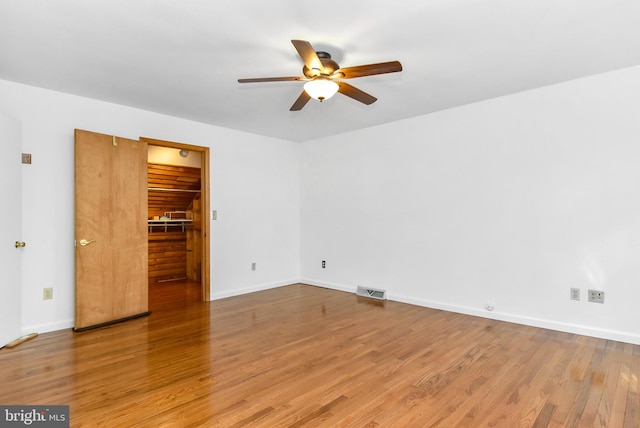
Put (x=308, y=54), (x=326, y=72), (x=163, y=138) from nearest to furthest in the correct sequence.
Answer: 1. (x=308, y=54)
2. (x=326, y=72)
3. (x=163, y=138)

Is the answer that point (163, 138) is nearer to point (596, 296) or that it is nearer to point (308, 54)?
point (308, 54)

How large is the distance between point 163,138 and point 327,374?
3.45 m

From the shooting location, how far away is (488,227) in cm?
381

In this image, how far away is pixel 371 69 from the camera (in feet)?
7.70

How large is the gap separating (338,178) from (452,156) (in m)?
1.81

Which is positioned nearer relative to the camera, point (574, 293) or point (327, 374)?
point (327, 374)

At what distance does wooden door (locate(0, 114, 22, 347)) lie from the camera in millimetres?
2955

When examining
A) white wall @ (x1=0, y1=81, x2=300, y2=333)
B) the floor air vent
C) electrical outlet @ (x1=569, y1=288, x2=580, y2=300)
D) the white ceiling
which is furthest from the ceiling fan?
the floor air vent

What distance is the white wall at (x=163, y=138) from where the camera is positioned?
3330mm

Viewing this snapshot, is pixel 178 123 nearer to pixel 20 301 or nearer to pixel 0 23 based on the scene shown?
pixel 0 23

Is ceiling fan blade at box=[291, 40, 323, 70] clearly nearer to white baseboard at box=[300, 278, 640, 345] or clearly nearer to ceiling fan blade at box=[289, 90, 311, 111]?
ceiling fan blade at box=[289, 90, 311, 111]

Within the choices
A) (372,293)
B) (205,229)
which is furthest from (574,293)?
(205,229)

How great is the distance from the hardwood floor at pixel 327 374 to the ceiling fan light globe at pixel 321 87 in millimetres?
2093

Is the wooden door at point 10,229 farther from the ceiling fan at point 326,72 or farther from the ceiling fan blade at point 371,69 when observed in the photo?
Answer: the ceiling fan blade at point 371,69
